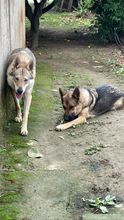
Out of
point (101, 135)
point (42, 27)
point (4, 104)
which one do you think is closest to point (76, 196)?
point (101, 135)

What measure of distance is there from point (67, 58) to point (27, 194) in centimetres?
915

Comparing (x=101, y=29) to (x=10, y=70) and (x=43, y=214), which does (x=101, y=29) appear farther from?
(x=43, y=214)

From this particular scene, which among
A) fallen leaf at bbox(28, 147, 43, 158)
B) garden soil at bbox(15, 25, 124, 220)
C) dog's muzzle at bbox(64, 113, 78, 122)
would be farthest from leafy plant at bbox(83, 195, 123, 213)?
dog's muzzle at bbox(64, 113, 78, 122)

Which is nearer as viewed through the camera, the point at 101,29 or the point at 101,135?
the point at 101,135

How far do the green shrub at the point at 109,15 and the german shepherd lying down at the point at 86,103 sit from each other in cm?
609

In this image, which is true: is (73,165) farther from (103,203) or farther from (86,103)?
(86,103)

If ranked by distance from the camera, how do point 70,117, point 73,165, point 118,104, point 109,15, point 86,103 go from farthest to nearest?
point 109,15 → point 118,104 → point 86,103 → point 70,117 → point 73,165

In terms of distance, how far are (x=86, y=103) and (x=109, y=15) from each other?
7099 millimetres

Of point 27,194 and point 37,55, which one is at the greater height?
point 27,194

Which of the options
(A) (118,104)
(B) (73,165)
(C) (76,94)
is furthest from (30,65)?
(B) (73,165)

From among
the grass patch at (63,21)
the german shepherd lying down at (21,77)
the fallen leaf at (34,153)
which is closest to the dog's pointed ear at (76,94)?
the german shepherd lying down at (21,77)

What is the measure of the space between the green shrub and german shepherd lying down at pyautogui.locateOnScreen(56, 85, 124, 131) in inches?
240

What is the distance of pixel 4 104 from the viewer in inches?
257

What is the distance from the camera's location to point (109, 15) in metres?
13.4
